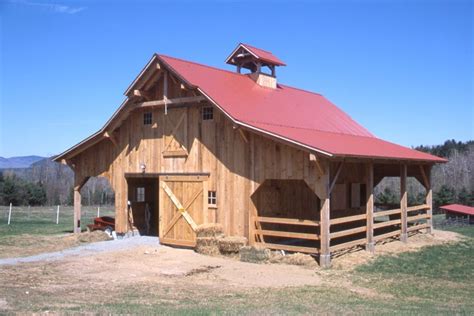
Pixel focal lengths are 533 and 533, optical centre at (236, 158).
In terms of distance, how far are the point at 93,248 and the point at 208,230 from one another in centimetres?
471

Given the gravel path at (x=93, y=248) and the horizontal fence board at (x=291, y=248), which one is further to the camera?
the gravel path at (x=93, y=248)

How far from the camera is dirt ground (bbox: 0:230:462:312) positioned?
39.2ft

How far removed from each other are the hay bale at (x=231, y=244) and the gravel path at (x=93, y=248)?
365cm

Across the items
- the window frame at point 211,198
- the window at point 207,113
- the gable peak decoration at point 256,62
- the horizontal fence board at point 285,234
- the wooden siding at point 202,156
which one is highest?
the gable peak decoration at point 256,62

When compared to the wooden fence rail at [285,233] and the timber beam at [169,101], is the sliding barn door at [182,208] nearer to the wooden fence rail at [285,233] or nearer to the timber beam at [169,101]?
the wooden fence rail at [285,233]

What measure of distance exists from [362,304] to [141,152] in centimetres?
1277

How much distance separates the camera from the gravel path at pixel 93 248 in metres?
17.5

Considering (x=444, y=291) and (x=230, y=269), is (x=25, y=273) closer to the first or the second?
(x=230, y=269)

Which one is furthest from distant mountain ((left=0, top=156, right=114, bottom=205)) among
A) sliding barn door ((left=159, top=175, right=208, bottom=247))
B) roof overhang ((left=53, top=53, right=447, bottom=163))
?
sliding barn door ((left=159, top=175, right=208, bottom=247))

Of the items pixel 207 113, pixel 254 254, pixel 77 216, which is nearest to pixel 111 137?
pixel 77 216

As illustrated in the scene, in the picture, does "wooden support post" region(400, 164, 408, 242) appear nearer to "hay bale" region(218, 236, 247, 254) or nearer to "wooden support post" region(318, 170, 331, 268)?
"wooden support post" region(318, 170, 331, 268)

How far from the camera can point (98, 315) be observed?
29.9 feet

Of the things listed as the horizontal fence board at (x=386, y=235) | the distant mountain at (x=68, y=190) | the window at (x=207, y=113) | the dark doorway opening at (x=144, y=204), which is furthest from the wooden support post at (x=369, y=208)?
the distant mountain at (x=68, y=190)

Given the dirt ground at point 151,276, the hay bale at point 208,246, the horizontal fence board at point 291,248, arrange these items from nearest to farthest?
the dirt ground at point 151,276, the horizontal fence board at point 291,248, the hay bale at point 208,246
